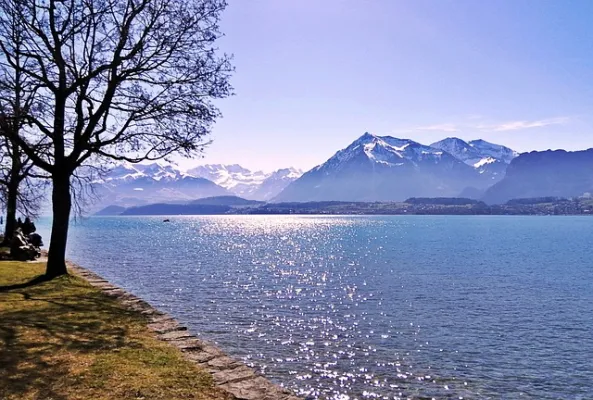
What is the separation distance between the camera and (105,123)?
25.4 meters

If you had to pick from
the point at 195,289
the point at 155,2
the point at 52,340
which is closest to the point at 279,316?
the point at 195,289

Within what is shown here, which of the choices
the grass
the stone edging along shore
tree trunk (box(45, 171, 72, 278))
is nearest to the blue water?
the stone edging along shore

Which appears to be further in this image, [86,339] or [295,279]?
[295,279]

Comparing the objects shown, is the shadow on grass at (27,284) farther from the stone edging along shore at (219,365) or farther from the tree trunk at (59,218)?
the stone edging along shore at (219,365)

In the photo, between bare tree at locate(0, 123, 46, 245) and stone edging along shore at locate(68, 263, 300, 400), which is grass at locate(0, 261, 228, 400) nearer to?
stone edging along shore at locate(68, 263, 300, 400)

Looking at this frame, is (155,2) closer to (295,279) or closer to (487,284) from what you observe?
(295,279)

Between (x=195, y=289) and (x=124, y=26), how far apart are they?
24681 millimetres

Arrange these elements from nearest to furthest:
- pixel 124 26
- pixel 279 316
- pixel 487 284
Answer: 1. pixel 124 26
2. pixel 279 316
3. pixel 487 284

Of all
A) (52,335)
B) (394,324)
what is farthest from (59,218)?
(394,324)

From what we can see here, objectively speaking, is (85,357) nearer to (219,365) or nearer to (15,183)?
(219,365)

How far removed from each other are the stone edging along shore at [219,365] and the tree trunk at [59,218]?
8.74m

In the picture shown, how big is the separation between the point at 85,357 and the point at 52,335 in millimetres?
2741

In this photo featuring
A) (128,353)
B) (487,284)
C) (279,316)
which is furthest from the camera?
(487,284)

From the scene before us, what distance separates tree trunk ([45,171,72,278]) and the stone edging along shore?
8743 mm
